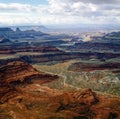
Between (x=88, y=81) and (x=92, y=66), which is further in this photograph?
(x=92, y=66)

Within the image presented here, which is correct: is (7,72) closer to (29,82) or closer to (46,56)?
(29,82)

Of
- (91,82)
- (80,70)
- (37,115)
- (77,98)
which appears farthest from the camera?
(80,70)

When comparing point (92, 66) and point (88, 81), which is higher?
point (92, 66)

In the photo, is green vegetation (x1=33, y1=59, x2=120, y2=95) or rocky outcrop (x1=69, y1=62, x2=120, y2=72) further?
rocky outcrop (x1=69, y1=62, x2=120, y2=72)

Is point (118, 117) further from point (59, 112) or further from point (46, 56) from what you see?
point (46, 56)

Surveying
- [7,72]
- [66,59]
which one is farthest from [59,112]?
[66,59]

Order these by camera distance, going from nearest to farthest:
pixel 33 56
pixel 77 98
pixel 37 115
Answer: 1. pixel 37 115
2. pixel 77 98
3. pixel 33 56

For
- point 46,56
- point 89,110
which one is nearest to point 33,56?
point 46,56

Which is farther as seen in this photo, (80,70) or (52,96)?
(80,70)

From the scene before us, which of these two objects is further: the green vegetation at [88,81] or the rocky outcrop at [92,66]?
the rocky outcrop at [92,66]
